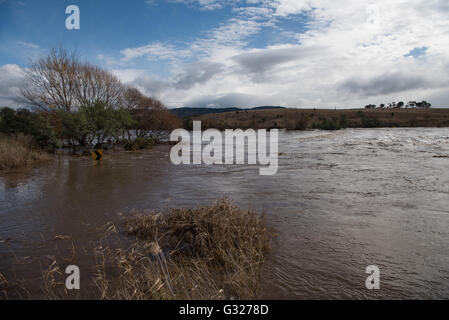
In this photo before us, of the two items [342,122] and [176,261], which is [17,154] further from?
[342,122]

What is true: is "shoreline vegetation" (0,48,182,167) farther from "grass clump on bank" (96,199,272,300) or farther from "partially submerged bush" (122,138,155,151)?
"grass clump on bank" (96,199,272,300)

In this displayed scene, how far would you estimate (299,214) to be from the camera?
259 inches

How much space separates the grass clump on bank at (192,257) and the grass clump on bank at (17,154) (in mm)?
11000

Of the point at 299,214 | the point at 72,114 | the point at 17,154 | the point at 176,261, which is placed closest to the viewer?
the point at 176,261

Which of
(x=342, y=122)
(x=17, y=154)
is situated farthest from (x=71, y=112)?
(x=342, y=122)

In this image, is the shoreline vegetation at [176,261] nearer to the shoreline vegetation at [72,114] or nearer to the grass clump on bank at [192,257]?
the grass clump on bank at [192,257]

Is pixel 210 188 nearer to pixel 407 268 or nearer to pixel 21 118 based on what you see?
pixel 407 268

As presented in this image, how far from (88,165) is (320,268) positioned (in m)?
14.1

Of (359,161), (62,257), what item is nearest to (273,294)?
(62,257)

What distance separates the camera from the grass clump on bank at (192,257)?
3.25 meters

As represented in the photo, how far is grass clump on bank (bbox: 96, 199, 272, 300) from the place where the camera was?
3.25 metres

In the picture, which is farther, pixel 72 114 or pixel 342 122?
pixel 342 122

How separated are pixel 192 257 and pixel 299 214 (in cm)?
333

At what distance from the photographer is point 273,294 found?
340 centimetres
